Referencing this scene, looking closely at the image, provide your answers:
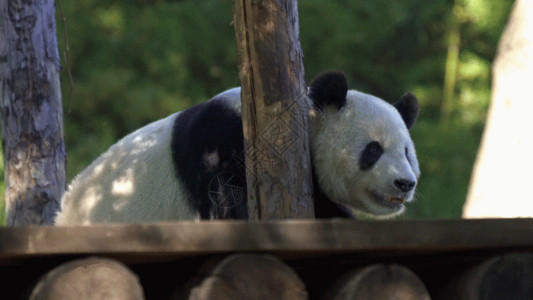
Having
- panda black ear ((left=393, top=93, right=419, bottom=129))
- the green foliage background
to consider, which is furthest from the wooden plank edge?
the green foliage background

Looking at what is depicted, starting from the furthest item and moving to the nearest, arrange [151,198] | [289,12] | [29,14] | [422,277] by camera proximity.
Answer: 1. [29,14]
2. [151,198]
3. [289,12]
4. [422,277]

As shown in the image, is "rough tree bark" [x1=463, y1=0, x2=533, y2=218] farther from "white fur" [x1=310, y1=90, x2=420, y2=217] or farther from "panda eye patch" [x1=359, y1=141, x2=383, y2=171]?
"panda eye patch" [x1=359, y1=141, x2=383, y2=171]

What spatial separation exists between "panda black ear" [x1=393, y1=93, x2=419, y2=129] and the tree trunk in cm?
200

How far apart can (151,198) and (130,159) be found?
272 millimetres

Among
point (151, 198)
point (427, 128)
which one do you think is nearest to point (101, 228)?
point (151, 198)

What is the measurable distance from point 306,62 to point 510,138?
6069mm

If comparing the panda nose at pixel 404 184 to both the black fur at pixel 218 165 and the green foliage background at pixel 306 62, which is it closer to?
the black fur at pixel 218 165

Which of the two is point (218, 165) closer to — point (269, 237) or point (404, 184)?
point (404, 184)

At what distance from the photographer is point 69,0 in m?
11.3

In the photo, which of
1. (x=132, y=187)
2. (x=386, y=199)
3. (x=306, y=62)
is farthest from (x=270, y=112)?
(x=306, y=62)

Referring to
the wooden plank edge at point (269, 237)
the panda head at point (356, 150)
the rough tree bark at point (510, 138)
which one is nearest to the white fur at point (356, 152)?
the panda head at point (356, 150)

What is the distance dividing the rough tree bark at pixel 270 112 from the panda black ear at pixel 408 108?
1.22 m

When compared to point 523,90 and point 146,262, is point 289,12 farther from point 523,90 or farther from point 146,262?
point 523,90

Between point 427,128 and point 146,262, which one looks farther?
point 427,128
